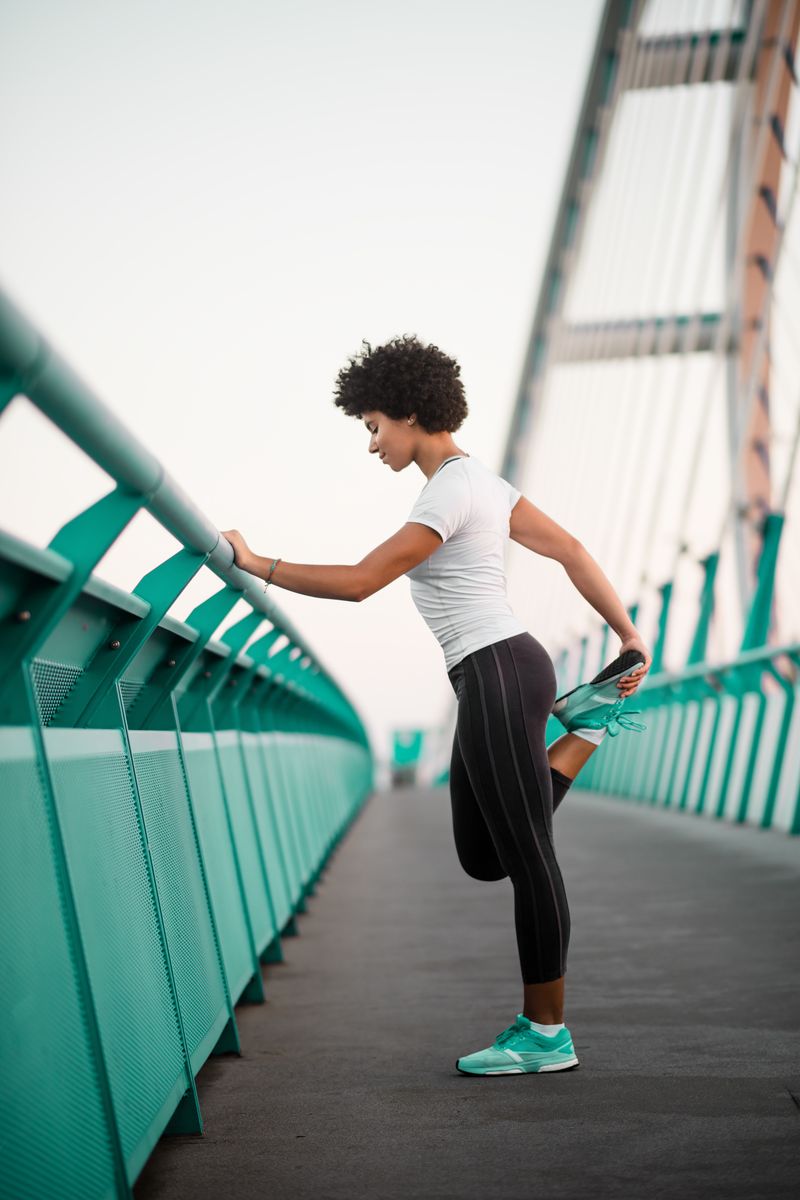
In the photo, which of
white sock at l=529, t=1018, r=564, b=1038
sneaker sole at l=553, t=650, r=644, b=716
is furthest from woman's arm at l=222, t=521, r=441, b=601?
white sock at l=529, t=1018, r=564, b=1038

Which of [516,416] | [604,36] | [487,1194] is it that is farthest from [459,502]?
[516,416]

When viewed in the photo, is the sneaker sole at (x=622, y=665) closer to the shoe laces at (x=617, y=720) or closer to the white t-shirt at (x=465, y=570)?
the shoe laces at (x=617, y=720)

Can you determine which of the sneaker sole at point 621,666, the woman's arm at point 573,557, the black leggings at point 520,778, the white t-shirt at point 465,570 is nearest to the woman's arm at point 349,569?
the white t-shirt at point 465,570

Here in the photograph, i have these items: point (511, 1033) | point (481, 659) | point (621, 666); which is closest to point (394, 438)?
point (481, 659)

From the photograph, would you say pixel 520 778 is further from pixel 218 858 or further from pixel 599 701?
pixel 218 858

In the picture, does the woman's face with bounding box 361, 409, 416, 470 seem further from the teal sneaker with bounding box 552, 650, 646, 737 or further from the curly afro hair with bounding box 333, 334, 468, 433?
the teal sneaker with bounding box 552, 650, 646, 737

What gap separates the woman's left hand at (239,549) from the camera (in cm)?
347

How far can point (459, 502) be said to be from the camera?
3.58 metres

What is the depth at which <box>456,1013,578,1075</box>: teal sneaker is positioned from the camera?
3.54m

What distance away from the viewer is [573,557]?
4.02 metres

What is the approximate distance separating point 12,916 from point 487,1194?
39.0 inches

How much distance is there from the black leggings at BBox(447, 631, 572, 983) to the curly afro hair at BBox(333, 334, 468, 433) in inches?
24.8

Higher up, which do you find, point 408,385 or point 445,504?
point 408,385

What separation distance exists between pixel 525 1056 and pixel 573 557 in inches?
50.7
